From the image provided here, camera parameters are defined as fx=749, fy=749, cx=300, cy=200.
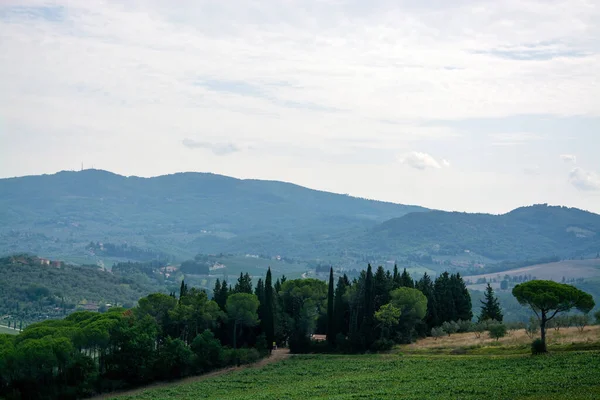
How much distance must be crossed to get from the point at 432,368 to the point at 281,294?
38.3m

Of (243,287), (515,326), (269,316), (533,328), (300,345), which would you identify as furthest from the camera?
(243,287)

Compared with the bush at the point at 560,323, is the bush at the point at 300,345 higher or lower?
lower

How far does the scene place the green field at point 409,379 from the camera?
46.3 meters

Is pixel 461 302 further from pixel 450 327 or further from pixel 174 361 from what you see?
pixel 174 361

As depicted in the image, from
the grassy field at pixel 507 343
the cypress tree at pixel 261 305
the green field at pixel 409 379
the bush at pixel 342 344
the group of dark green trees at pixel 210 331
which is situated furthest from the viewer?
the cypress tree at pixel 261 305

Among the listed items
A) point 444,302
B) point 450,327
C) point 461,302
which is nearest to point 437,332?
point 450,327

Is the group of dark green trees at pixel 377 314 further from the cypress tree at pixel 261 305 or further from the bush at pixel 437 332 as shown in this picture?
the cypress tree at pixel 261 305

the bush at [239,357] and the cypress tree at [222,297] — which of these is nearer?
the bush at [239,357]

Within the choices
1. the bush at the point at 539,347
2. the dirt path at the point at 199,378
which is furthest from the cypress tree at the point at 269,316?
the bush at the point at 539,347

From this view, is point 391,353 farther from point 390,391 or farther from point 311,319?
point 390,391

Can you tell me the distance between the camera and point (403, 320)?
81.1 m

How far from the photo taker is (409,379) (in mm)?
55438

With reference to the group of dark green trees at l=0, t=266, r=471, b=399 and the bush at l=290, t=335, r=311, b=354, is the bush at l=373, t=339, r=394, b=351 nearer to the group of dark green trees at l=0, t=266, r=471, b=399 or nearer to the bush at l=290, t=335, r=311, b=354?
the group of dark green trees at l=0, t=266, r=471, b=399

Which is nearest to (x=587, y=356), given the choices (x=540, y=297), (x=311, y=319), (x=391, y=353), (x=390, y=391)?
(x=540, y=297)
